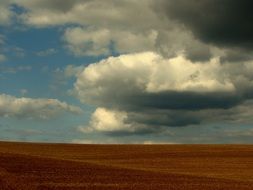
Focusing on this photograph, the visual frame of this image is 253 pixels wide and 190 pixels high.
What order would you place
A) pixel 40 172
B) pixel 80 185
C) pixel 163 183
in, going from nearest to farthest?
pixel 80 185, pixel 163 183, pixel 40 172

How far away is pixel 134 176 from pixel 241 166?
22038mm

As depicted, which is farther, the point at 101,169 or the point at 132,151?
the point at 132,151

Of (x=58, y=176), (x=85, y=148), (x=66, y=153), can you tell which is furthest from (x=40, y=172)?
(x=85, y=148)

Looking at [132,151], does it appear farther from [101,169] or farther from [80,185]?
[80,185]

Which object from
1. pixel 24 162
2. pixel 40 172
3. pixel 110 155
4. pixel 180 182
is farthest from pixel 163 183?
pixel 110 155

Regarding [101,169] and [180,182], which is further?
[101,169]

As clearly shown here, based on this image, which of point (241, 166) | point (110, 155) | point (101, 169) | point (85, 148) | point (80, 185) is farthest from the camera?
point (85, 148)

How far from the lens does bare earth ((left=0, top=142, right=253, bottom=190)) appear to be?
3425 cm

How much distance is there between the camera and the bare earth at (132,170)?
112 feet

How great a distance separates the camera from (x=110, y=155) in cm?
7044

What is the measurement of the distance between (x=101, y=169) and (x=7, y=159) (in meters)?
8.97

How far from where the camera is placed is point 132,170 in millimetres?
45312

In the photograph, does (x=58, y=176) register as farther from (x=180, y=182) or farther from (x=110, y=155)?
(x=110, y=155)

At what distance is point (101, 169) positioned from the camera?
44062mm
